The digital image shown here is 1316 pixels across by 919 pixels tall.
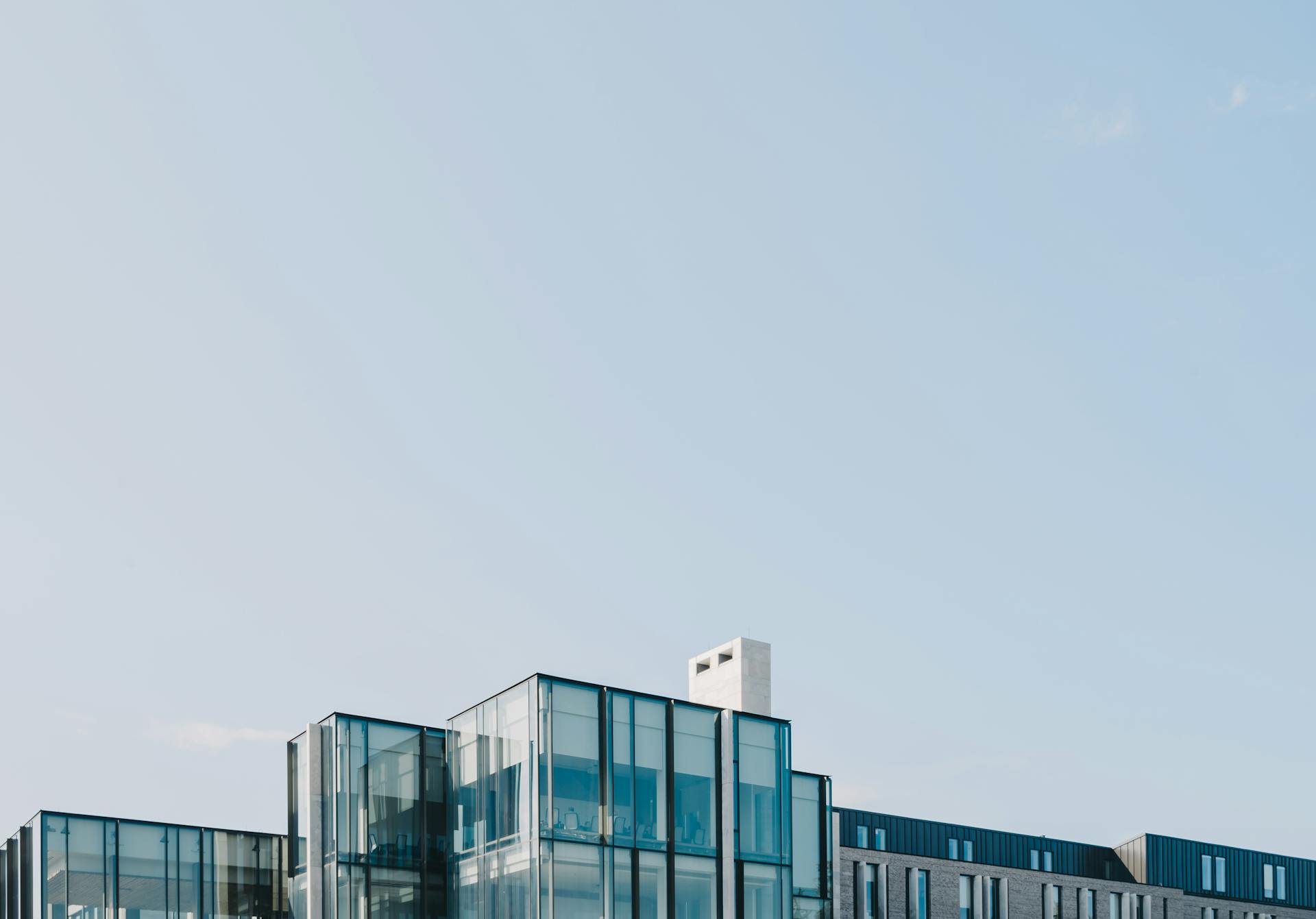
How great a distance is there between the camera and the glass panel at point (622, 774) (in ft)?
135

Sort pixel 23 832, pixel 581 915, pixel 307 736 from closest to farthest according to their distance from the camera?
pixel 581 915, pixel 307 736, pixel 23 832

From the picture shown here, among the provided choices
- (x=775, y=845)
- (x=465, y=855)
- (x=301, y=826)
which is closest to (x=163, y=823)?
(x=301, y=826)

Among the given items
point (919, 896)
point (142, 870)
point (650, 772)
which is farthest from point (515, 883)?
point (919, 896)

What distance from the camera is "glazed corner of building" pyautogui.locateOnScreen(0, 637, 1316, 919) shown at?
134 feet

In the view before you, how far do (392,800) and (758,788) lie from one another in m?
10.5

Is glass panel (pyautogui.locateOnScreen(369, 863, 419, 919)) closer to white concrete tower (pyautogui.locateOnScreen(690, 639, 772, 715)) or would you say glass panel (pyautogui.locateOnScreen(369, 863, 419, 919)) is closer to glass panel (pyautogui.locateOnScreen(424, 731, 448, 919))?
glass panel (pyautogui.locateOnScreen(424, 731, 448, 919))

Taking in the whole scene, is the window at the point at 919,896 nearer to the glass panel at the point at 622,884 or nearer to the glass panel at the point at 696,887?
the glass panel at the point at 696,887

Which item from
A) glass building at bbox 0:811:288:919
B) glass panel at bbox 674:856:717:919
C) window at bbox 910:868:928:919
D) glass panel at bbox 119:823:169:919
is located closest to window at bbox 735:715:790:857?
glass panel at bbox 674:856:717:919

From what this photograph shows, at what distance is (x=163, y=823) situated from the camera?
164 feet

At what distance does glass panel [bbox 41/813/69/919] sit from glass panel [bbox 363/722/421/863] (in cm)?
1109

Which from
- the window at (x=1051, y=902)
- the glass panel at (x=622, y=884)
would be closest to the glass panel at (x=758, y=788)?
the glass panel at (x=622, y=884)

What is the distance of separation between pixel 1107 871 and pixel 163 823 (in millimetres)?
54708

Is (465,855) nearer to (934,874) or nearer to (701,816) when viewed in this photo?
(701,816)

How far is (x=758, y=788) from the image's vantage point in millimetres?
44219
